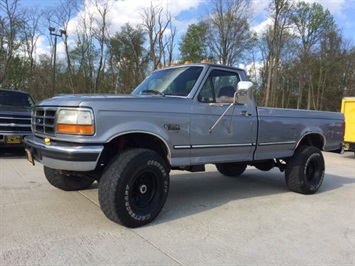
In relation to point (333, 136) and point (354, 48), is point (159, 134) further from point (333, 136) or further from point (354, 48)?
point (354, 48)

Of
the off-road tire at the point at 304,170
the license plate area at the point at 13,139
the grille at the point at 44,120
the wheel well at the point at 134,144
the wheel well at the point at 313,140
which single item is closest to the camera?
the grille at the point at 44,120

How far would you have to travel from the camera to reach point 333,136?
7.21 meters

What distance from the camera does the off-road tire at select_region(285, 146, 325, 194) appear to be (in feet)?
21.2

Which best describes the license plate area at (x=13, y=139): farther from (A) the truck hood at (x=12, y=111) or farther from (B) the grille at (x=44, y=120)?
(B) the grille at (x=44, y=120)

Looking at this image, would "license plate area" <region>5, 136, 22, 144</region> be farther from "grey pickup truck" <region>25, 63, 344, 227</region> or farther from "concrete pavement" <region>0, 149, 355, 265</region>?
"grey pickup truck" <region>25, 63, 344, 227</region>

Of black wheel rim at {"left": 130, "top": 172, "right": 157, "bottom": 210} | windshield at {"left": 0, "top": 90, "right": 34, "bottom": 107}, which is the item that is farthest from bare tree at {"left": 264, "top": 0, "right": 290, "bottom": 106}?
black wheel rim at {"left": 130, "top": 172, "right": 157, "bottom": 210}

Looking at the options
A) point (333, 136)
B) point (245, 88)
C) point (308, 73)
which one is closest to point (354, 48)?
point (308, 73)

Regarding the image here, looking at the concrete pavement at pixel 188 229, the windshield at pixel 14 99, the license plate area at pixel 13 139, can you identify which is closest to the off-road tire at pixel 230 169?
the concrete pavement at pixel 188 229

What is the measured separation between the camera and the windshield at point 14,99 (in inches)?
424

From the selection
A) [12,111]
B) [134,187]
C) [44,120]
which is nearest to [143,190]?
[134,187]

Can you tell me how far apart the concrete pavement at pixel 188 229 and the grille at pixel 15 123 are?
3.08m

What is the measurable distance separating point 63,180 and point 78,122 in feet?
6.52

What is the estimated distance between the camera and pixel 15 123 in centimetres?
952

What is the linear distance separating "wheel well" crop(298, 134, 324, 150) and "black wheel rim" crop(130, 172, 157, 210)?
359cm
